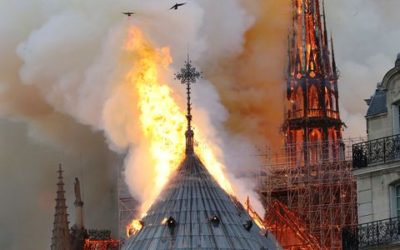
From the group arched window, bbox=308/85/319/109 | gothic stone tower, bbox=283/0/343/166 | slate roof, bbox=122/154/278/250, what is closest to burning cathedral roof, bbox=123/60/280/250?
slate roof, bbox=122/154/278/250

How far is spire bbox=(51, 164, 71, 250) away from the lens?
127250 millimetres

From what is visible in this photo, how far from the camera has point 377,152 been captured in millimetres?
70000

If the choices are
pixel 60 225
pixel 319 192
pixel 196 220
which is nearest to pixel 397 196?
Result: pixel 196 220

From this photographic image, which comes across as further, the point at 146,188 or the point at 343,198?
the point at 343,198

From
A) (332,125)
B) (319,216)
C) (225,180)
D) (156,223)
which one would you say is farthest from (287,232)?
(332,125)

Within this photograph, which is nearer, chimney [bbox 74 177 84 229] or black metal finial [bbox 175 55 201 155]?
black metal finial [bbox 175 55 201 155]

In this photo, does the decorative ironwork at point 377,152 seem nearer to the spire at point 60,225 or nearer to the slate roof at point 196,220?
the slate roof at point 196,220

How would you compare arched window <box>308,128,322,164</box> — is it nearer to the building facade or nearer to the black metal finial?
A: the black metal finial

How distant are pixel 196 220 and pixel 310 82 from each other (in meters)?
46.6

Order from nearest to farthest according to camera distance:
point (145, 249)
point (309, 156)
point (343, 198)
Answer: point (145, 249) < point (343, 198) < point (309, 156)

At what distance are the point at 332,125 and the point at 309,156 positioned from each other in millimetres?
12897

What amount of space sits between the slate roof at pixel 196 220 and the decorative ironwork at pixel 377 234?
85.7ft

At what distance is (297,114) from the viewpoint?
14000 centimetres

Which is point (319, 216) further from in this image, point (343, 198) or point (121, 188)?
point (121, 188)
